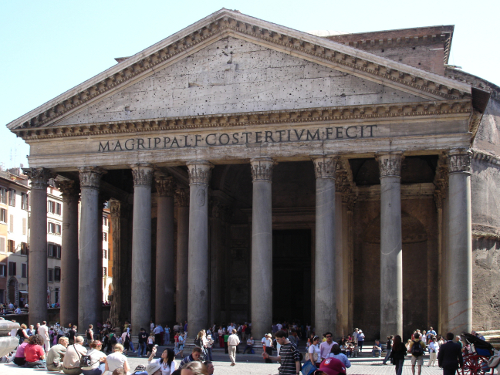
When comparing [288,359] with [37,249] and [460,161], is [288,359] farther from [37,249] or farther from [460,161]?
[37,249]

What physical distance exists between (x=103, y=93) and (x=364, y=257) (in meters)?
13.0

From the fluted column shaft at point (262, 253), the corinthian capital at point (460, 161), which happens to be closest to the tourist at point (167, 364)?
the fluted column shaft at point (262, 253)

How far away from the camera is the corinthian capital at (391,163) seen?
803 inches

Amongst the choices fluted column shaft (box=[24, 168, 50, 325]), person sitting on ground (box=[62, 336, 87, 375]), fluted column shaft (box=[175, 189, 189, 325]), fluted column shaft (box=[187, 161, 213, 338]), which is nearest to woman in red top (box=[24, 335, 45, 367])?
person sitting on ground (box=[62, 336, 87, 375])

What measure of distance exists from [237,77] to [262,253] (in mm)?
6018

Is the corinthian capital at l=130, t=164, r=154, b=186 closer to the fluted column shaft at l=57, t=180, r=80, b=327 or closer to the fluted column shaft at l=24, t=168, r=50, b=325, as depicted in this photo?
the fluted column shaft at l=24, t=168, r=50, b=325

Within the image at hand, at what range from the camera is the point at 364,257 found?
28141 millimetres

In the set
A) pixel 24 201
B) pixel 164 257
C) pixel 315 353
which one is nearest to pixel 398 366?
pixel 315 353

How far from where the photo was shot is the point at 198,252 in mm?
21625

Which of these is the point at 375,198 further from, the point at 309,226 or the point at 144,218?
the point at 144,218

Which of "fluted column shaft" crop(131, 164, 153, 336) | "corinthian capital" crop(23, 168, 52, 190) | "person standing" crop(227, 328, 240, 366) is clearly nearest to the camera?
"person standing" crop(227, 328, 240, 366)

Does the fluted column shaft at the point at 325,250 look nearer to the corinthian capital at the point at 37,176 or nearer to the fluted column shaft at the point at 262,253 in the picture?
the fluted column shaft at the point at 262,253

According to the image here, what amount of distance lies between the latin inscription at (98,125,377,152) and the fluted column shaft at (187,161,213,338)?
A: 84cm

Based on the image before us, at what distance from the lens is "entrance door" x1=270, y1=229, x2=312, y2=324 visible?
28844mm
